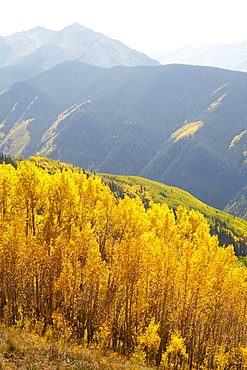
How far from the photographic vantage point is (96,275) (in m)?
35.9

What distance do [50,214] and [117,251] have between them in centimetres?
998

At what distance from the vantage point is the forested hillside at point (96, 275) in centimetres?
3431

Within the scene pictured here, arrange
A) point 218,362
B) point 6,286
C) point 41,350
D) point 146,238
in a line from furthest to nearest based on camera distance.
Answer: point 218,362 < point 146,238 < point 6,286 < point 41,350

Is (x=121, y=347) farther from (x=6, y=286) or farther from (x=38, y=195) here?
(x=38, y=195)

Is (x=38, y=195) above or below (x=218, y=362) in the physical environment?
above

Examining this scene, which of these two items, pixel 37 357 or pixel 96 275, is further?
pixel 96 275

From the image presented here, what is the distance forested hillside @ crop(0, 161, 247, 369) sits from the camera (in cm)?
3431

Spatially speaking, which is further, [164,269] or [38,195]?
[38,195]

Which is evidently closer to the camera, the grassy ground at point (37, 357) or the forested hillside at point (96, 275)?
the grassy ground at point (37, 357)

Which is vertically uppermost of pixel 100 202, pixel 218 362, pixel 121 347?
pixel 100 202

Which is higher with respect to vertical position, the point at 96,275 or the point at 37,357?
the point at 37,357

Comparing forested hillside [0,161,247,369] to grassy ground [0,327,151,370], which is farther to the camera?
forested hillside [0,161,247,369]

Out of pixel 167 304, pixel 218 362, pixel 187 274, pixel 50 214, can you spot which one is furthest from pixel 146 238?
pixel 218 362

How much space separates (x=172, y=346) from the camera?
36188mm
